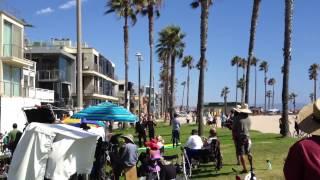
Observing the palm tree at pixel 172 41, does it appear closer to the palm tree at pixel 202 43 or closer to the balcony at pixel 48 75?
the balcony at pixel 48 75

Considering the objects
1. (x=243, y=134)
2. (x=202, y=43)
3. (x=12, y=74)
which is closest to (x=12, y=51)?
(x=12, y=74)

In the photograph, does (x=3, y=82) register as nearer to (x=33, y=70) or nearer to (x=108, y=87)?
(x=33, y=70)

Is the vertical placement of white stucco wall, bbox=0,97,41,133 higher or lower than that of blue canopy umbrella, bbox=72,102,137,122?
lower

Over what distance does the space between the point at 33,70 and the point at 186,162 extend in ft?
110

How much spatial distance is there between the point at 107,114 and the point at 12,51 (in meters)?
23.7

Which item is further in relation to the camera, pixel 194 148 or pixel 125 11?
pixel 125 11

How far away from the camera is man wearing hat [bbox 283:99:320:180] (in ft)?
12.3

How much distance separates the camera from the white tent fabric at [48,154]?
966 centimetres

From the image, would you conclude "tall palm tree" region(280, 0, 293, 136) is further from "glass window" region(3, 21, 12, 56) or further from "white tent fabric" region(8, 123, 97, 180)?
"white tent fabric" region(8, 123, 97, 180)

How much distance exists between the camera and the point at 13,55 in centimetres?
3878

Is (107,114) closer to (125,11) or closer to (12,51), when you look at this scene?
(12,51)

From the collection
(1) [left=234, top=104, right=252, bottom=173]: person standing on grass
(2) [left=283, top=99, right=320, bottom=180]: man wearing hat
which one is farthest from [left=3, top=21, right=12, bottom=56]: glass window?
(2) [left=283, top=99, right=320, bottom=180]: man wearing hat

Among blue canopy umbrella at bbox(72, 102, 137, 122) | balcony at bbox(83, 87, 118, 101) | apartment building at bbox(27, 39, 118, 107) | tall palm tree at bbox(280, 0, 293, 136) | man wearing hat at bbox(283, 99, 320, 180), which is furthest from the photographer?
balcony at bbox(83, 87, 118, 101)

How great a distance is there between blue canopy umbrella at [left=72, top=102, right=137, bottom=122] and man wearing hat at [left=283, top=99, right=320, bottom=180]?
12.6 meters
